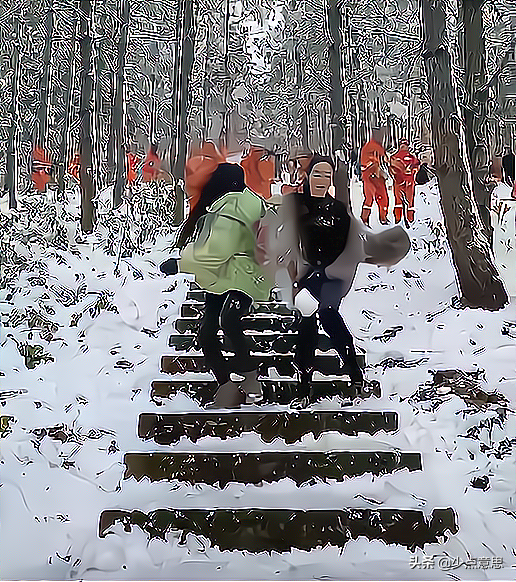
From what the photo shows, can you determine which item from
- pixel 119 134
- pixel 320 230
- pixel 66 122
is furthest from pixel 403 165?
pixel 66 122

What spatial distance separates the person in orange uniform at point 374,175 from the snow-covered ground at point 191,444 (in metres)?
0.04

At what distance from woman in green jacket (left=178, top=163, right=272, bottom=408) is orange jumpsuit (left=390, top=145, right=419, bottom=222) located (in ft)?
0.98

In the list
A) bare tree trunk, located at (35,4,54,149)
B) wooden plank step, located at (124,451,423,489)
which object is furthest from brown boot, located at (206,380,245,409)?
bare tree trunk, located at (35,4,54,149)

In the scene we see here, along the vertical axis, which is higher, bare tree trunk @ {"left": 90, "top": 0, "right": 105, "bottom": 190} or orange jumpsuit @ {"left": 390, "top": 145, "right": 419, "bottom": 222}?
bare tree trunk @ {"left": 90, "top": 0, "right": 105, "bottom": 190}

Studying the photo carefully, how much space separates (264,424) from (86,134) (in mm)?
731

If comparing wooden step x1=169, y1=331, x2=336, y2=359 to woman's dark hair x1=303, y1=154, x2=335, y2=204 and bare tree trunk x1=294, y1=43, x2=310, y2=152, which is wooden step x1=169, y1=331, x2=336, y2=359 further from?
bare tree trunk x1=294, y1=43, x2=310, y2=152

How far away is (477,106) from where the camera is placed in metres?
1.39

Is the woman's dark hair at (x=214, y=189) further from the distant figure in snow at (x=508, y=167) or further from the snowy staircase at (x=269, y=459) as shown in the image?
the distant figure in snow at (x=508, y=167)

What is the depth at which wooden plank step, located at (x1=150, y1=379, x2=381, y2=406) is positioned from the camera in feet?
4.37

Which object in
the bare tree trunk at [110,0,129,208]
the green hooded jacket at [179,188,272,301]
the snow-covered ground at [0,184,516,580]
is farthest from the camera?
the bare tree trunk at [110,0,129,208]

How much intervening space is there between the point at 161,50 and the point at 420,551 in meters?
1.16

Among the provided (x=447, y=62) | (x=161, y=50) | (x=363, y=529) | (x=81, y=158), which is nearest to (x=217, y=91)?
(x=161, y=50)

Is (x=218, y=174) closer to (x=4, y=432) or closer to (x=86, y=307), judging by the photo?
(x=86, y=307)

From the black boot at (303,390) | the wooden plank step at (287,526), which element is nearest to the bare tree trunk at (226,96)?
the black boot at (303,390)
